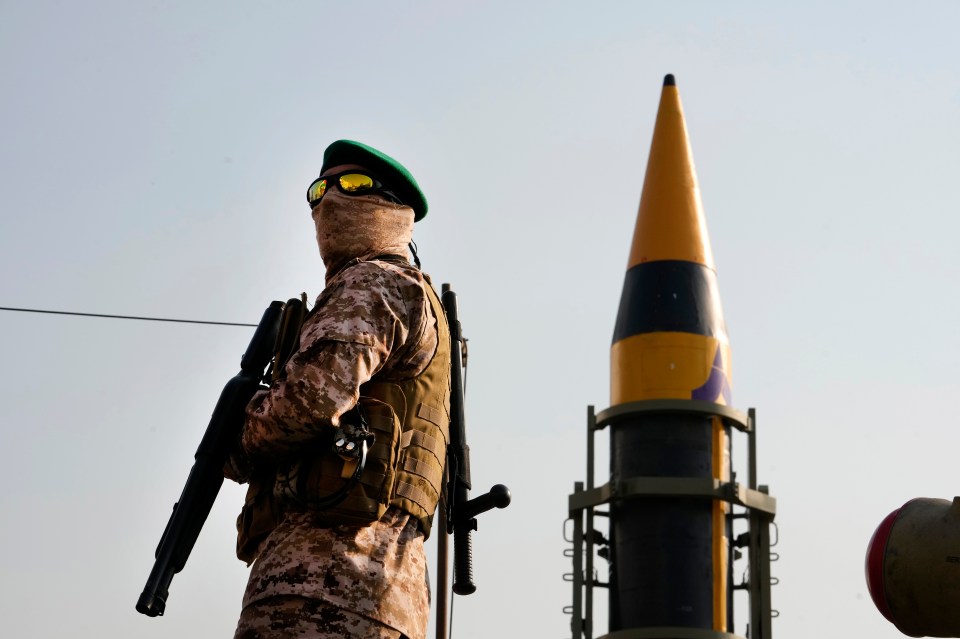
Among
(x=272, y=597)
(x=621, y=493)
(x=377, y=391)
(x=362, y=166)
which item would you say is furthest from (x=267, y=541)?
(x=621, y=493)

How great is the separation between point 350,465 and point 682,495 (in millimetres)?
12043

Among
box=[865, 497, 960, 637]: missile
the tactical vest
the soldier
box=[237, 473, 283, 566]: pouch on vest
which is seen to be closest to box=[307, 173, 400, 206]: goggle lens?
the soldier

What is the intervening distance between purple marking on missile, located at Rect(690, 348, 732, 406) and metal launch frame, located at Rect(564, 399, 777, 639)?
0.31 ft

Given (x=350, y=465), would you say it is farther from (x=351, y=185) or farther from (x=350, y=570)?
(x=351, y=185)

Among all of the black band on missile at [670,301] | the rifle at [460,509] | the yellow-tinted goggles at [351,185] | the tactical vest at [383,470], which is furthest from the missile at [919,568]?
the black band on missile at [670,301]

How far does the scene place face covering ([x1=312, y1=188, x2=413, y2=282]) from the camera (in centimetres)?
508

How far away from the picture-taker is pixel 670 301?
16688 millimetres

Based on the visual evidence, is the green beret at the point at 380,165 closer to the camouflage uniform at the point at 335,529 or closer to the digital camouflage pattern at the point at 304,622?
the camouflage uniform at the point at 335,529

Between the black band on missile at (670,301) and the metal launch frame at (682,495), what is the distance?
86 cm

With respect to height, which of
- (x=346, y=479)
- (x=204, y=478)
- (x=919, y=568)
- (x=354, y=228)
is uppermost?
(x=354, y=228)

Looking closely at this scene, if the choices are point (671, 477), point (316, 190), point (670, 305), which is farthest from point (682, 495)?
point (316, 190)

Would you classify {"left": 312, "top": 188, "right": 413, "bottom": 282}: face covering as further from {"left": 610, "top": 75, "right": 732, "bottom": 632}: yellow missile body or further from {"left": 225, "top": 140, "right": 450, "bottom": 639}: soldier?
{"left": 610, "top": 75, "right": 732, "bottom": 632}: yellow missile body

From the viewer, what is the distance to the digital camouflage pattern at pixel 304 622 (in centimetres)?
430

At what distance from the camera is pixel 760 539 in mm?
16875
